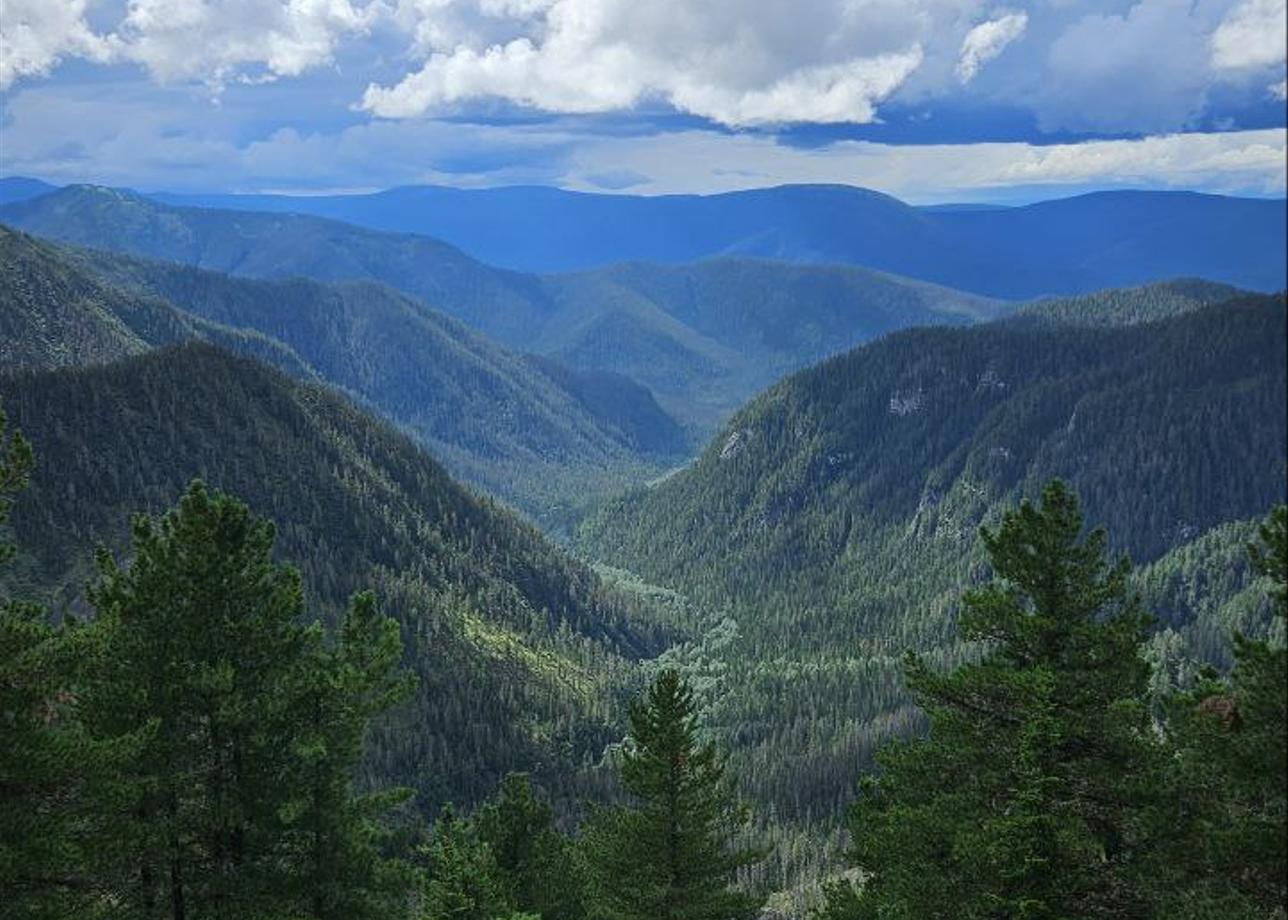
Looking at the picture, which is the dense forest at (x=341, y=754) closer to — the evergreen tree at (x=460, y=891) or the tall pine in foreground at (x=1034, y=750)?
the tall pine in foreground at (x=1034, y=750)

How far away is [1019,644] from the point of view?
102 feet

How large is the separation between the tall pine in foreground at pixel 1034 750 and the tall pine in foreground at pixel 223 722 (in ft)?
56.8

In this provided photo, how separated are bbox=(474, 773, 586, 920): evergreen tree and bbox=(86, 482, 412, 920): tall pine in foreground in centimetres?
1983

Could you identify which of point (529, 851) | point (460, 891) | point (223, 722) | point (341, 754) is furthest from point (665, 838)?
point (223, 722)

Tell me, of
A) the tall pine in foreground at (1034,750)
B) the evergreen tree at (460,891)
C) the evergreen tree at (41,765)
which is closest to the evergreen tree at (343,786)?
the evergreen tree at (460,891)

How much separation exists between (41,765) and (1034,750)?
24.9 meters

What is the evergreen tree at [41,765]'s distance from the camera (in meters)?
25.3

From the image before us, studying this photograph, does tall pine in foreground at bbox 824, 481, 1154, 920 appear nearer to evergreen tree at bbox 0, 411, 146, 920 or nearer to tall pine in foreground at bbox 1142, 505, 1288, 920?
tall pine in foreground at bbox 1142, 505, 1288, 920

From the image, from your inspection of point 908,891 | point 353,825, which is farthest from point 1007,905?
point 353,825

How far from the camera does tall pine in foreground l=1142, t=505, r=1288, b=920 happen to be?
21.7 m

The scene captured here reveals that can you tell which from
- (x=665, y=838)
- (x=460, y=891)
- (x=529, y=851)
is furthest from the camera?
(x=529, y=851)

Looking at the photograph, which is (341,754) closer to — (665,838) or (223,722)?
(223,722)

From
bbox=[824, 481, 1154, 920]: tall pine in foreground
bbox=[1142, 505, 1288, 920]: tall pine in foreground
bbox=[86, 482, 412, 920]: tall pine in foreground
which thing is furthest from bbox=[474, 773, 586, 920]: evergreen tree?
bbox=[1142, 505, 1288, 920]: tall pine in foreground

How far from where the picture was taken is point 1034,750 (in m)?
27.8
